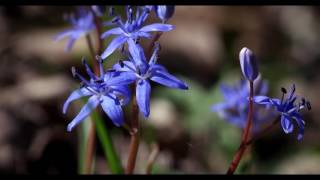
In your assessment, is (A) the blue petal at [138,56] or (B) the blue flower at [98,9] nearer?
(A) the blue petal at [138,56]

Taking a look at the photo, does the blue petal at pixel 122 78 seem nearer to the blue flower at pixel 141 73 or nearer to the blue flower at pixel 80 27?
the blue flower at pixel 141 73

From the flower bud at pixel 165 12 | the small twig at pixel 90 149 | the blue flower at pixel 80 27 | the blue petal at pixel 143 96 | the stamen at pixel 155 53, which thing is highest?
the flower bud at pixel 165 12

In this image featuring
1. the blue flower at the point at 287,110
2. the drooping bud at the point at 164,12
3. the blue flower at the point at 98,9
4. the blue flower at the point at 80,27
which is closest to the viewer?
the blue flower at the point at 287,110

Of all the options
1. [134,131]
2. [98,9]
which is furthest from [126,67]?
[98,9]

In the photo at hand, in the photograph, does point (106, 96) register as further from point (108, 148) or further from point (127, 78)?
A: point (108, 148)

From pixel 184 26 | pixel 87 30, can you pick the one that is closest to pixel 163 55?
pixel 184 26

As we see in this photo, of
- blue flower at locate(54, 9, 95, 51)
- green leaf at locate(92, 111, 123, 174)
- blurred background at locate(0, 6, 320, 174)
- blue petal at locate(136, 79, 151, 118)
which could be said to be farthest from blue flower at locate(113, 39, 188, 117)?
blurred background at locate(0, 6, 320, 174)

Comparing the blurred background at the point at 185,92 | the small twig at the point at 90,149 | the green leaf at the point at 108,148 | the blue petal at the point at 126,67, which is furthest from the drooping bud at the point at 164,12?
the blurred background at the point at 185,92
